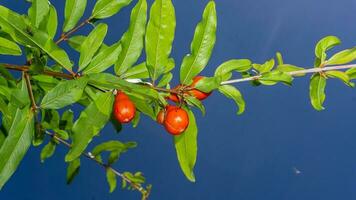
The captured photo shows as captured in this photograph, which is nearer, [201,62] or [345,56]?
[201,62]

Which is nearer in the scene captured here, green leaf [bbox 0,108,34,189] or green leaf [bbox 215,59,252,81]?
green leaf [bbox 0,108,34,189]

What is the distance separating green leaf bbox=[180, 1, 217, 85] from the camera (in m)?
1.06

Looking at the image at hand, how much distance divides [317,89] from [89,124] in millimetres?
690

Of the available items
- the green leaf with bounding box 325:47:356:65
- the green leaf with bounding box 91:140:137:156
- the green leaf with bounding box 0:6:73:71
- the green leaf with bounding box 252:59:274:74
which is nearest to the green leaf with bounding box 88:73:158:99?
the green leaf with bounding box 0:6:73:71

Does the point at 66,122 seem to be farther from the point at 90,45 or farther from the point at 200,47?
the point at 200,47

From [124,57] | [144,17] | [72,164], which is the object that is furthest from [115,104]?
[72,164]

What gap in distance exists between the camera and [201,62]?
3.58 ft

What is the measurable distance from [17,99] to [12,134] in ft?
0.30

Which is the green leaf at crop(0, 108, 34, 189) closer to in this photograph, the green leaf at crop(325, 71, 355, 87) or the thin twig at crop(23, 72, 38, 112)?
the thin twig at crop(23, 72, 38, 112)

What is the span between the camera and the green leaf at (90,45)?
1.11 m

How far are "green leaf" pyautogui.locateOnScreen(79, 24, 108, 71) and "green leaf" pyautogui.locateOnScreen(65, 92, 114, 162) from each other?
11 centimetres

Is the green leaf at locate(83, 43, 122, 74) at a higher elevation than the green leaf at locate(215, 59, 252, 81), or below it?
below

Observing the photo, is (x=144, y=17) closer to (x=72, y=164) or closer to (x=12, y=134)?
(x=12, y=134)

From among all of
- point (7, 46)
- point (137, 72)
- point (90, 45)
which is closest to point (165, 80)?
point (137, 72)
